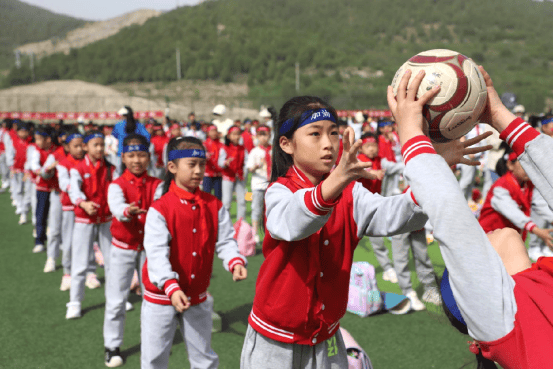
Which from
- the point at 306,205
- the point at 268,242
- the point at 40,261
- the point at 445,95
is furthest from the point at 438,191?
the point at 40,261

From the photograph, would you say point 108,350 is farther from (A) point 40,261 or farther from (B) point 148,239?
(A) point 40,261

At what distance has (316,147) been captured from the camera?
2.10 meters

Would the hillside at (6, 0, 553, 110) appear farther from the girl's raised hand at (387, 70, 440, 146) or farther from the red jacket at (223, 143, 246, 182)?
the girl's raised hand at (387, 70, 440, 146)

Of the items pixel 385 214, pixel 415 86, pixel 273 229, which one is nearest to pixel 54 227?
pixel 273 229

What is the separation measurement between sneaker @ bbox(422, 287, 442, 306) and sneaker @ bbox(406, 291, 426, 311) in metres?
3.67

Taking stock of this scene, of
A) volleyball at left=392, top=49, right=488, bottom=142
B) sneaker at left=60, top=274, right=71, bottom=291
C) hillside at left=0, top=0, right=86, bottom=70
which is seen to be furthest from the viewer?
hillside at left=0, top=0, right=86, bottom=70

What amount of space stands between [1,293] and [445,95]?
6.25 m

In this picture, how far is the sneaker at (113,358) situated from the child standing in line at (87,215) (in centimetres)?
115

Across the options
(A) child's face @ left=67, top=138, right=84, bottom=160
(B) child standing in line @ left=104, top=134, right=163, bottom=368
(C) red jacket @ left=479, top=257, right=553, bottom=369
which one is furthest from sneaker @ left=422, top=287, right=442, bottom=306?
(A) child's face @ left=67, top=138, right=84, bottom=160

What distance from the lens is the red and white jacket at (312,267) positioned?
A: 201 cm

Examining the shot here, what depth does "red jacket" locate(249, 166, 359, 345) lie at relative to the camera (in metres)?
2.01

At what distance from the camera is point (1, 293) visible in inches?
228

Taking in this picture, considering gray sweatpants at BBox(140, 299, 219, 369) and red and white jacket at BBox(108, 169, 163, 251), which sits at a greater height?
red and white jacket at BBox(108, 169, 163, 251)

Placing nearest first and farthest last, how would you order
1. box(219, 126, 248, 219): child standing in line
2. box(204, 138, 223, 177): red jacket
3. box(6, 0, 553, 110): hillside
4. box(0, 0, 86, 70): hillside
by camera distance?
box(219, 126, 248, 219): child standing in line → box(204, 138, 223, 177): red jacket → box(6, 0, 553, 110): hillside → box(0, 0, 86, 70): hillside
